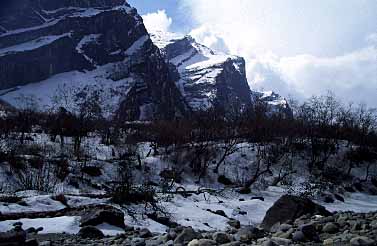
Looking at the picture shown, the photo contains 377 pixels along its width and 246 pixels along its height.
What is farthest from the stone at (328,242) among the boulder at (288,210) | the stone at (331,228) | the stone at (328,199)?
the stone at (328,199)

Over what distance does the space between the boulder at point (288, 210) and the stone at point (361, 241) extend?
23.5 feet

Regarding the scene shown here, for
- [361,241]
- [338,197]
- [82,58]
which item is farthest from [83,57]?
[361,241]

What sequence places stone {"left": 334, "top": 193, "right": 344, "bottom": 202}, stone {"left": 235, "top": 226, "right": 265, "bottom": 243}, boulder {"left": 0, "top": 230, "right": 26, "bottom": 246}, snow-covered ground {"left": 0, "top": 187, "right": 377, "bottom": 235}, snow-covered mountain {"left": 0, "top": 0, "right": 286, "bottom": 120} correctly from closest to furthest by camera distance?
stone {"left": 235, "top": 226, "right": 265, "bottom": 243}, boulder {"left": 0, "top": 230, "right": 26, "bottom": 246}, snow-covered ground {"left": 0, "top": 187, "right": 377, "bottom": 235}, stone {"left": 334, "top": 193, "right": 344, "bottom": 202}, snow-covered mountain {"left": 0, "top": 0, "right": 286, "bottom": 120}

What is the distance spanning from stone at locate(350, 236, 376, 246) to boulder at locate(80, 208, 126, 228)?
355 inches

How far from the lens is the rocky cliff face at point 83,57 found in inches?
5497

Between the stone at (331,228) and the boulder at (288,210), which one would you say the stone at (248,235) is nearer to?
the stone at (331,228)

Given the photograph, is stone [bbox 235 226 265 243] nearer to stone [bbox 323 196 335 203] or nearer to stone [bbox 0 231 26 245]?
stone [bbox 0 231 26 245]

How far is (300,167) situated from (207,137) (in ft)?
38.4

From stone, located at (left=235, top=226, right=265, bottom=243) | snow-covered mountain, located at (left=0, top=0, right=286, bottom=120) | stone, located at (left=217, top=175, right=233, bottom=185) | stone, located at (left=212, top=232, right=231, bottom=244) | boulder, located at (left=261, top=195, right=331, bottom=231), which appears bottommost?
stone, located at (left=217, top=175, right=233, bottom=185)

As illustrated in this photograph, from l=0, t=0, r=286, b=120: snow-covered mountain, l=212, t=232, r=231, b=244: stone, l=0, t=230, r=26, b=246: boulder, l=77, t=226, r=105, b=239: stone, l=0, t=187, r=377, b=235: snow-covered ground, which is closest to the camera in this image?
l=212, t=232, r=231, b=244: stone

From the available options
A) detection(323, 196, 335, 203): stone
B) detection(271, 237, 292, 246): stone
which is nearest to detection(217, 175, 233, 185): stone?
detection(323, 196, 335, 203): stone

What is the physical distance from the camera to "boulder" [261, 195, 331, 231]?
14141 mm

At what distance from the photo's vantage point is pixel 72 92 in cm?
13300

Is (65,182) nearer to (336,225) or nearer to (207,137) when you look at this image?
(207,137)
